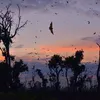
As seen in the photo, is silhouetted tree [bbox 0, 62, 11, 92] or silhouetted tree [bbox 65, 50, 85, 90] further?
silhouetted tree [bbox 65, 50, 85, 90]

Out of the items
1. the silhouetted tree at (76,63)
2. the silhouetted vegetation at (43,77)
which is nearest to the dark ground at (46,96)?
the silhouetted vegetation at (43,77)

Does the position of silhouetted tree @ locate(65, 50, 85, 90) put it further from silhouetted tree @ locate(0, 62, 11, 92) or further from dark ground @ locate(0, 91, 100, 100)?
dark ground @ locate(0, 91, 100, 100)

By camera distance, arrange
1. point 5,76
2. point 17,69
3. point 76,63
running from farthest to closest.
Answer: point 76,63 < point 17,69 < point 5,76

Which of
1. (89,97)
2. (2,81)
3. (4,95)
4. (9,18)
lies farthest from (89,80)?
(4,95)

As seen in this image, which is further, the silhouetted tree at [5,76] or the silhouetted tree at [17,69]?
the silhouetted tree at [17,69]

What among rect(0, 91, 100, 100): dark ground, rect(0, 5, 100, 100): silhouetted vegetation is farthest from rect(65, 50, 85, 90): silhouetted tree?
rect(0, 91, 100, 100): dark ground

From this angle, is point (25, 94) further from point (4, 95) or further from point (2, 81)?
point (2, 81)

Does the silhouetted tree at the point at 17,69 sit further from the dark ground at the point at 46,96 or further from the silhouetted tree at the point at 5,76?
the dark ground at the point at 46,96

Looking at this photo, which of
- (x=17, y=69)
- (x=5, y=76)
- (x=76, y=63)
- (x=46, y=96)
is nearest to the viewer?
(x=46, y=96)

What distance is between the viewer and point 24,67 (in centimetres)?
5684

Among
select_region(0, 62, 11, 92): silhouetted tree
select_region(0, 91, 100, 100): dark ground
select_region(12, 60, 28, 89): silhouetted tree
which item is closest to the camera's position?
select_region(0, 91, 100, 100): dark ground

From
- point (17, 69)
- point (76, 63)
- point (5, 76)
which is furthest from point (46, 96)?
point (76, 63)

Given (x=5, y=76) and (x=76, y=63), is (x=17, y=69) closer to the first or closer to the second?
Answer: (x=5, y=76)

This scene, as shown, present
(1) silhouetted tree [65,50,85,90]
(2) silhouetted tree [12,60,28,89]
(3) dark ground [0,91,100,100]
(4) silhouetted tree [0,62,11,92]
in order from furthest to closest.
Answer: (1) silhouetted tree [65,50,85,90] < (2) silhouetted tree [12,60,28,89] < (4) silhouetted tree [0,62,11,92] < (3) dark ground [0,91,100,100]
